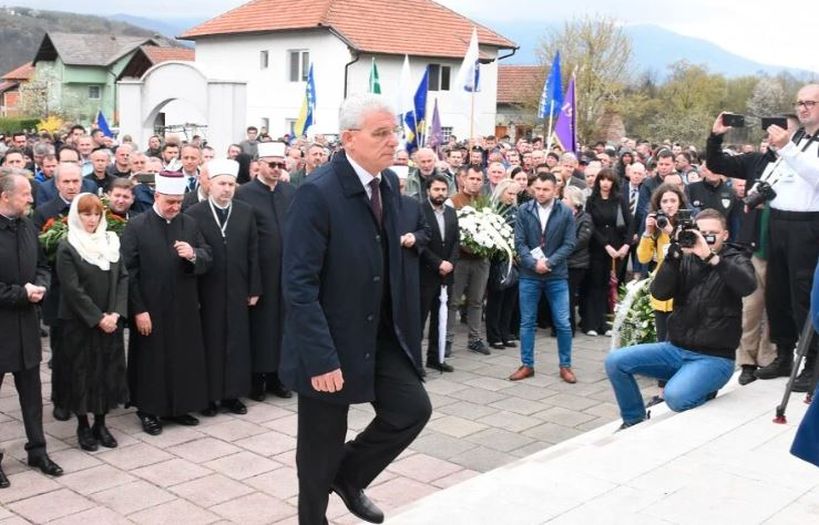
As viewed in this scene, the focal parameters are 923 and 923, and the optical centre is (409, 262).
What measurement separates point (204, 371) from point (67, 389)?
3.67ft

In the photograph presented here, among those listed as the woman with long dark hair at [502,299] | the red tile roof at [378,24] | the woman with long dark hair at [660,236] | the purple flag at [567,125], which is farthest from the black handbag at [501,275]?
the red tile roof at [378,24]

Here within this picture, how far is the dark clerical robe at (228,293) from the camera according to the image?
7.45 m

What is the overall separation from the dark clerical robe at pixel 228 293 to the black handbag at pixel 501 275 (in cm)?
312

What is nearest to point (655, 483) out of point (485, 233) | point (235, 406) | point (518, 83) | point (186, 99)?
point (235, 406)

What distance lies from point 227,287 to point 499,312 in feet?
12.1

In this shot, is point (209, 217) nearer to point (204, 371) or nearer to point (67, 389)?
point (204, 371)

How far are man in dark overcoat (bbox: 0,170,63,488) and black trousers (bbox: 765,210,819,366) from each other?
203 inches

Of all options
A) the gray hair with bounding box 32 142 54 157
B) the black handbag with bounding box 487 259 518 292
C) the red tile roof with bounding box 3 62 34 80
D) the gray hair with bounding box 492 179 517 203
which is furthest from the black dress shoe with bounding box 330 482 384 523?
the red tile roof with bounding box 3 62 34 80

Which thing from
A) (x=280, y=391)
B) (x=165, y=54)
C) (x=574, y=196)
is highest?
(x=165, y=54)

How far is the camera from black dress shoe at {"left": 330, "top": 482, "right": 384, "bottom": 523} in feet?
14.4

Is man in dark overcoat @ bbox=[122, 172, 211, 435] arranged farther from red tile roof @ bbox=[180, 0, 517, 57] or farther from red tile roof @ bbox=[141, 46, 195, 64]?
red tile roof @ bbox=[141, 46, 195, 64]

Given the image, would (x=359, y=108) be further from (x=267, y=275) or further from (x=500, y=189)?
(x=500, y=189)

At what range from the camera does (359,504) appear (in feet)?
14.4

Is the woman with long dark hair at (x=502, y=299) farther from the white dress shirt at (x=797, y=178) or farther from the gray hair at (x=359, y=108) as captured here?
the gray hair at (x=359, y=108)
